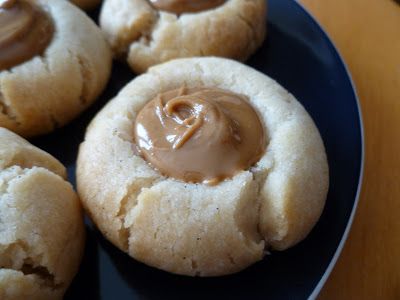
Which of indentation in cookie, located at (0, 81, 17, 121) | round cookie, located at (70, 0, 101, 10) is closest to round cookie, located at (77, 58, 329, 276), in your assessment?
indentation in cookie, located at (0, 81, 17, 121)

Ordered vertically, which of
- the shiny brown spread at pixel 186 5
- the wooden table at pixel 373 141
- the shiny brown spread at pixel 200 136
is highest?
the shiny brown spread at pixel 186 5

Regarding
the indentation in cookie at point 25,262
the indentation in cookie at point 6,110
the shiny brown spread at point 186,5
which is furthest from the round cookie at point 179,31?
the indentation in cookie at point 25,262

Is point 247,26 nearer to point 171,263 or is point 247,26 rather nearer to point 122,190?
point 122,190

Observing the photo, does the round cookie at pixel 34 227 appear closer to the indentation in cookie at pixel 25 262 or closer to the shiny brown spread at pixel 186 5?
the indentation in cookie at pixel 25 262

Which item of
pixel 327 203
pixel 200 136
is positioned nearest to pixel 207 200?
pixel 200 136

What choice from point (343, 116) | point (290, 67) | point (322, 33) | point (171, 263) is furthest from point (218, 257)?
point (322, 33)

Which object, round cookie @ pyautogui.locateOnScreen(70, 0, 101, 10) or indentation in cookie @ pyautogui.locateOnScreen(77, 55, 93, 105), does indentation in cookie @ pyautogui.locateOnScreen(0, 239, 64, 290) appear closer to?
indentation in cookie @ pyautogui.locateOnScreen(77, 55, 93, 105)

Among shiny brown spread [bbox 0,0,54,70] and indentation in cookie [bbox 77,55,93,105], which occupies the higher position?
shiny brown spread [bbox 0,0,54,70]
